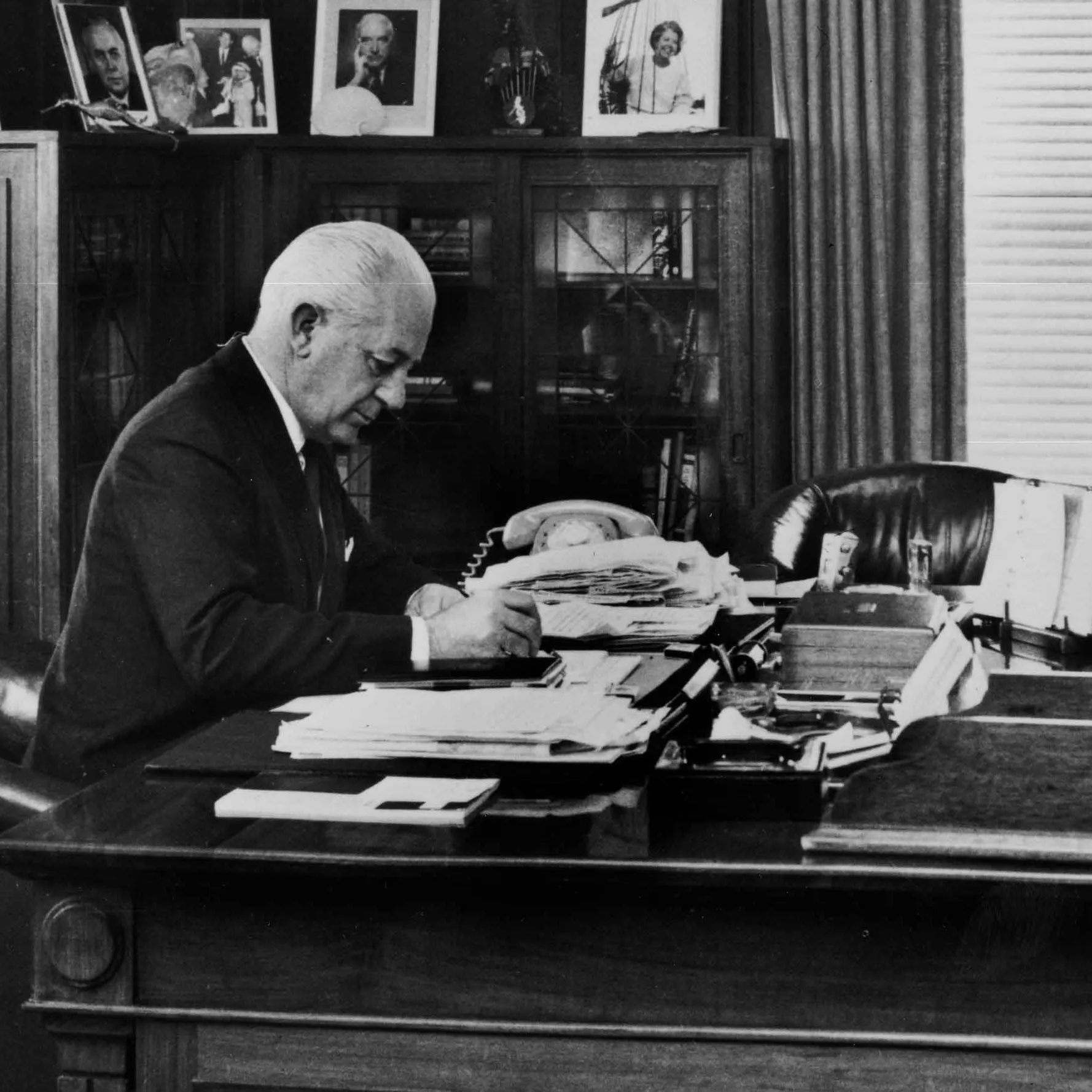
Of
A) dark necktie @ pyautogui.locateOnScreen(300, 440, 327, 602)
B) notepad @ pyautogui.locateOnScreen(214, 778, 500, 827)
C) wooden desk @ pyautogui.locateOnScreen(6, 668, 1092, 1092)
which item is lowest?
wooden desk @ pyautogui.locateOnScreen(6, 668, 1092, 1092)

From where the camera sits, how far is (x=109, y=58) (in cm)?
298

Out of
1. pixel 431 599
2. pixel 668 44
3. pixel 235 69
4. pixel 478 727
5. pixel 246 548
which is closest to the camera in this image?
pixel 478 727

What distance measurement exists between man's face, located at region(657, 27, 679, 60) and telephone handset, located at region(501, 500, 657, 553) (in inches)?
53.4

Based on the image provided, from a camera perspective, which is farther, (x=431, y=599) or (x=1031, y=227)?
(x=1031, y=227)

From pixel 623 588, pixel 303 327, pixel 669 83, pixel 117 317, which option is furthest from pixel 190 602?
pixel 669 83

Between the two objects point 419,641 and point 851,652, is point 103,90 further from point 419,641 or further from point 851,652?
point 851,652

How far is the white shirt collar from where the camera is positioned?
180 cm

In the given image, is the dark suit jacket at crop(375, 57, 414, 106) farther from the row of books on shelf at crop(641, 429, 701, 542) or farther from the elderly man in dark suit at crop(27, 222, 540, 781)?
the elderly man in dark suit at crop(27, 222, 540, 781)

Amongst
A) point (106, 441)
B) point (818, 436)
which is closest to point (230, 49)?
point (106, 441)

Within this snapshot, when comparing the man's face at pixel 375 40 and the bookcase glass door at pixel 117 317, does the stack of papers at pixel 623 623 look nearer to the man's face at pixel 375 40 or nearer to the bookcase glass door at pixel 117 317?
Answer: the bookcase glass door at pixel 117 317

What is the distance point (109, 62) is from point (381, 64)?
85cm

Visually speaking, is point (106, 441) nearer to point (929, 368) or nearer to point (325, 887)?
point (929, 368)

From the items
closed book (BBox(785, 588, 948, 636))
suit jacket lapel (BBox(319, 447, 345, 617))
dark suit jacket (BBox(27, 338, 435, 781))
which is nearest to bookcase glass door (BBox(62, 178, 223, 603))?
suit jacket lapel (BBox(319, 447, 345, 617))

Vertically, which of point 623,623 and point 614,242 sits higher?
point 614,242
